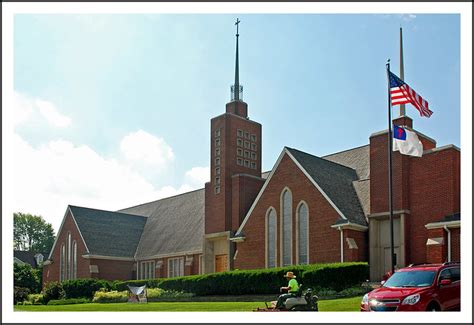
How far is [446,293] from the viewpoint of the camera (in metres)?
19.5

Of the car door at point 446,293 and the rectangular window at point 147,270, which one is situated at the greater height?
the car door at point 446,293

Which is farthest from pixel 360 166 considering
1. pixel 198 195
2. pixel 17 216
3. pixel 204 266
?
pixel 17 216

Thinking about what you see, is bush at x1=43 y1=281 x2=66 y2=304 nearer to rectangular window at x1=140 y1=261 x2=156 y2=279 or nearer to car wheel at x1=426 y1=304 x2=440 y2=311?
rectangular window at x1=140 y1=261 x2=156 y2=279

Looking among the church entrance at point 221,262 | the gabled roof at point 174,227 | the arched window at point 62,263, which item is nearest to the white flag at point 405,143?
the church entrance at point 221,262

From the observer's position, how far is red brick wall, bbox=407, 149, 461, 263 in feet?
112

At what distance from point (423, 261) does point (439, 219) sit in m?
2.39

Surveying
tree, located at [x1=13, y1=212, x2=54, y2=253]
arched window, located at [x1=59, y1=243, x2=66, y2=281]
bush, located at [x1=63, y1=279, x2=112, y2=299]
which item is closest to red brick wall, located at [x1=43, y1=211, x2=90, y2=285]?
arched window, located at [x1=59, y1=243, x2=66, y2=281]

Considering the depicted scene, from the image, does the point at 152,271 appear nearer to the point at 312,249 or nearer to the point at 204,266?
the point at 204,266

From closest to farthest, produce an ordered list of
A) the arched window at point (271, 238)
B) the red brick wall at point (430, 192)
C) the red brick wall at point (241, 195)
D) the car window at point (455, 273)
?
the car window at point (455, 273) < the red brick wall at point (430, 192) < the arched window at point (271, 238) < the red brick wall at point (241, 195)

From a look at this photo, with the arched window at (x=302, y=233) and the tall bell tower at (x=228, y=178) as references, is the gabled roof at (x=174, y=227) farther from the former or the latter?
the arched window at (x=302, y=233)

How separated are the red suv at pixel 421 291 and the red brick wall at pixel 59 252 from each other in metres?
38.7

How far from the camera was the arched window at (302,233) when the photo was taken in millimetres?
38719

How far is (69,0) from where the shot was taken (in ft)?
65.6

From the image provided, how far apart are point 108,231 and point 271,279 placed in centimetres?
2658
